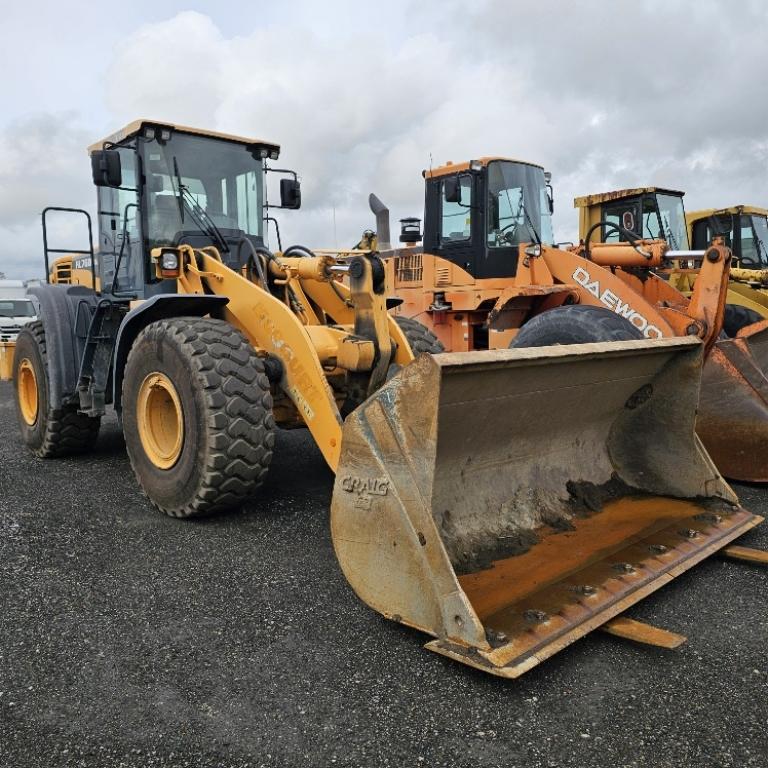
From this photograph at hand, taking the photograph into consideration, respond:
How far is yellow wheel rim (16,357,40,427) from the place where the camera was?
667 centimetres

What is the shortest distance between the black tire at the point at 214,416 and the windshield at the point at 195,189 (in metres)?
1.19

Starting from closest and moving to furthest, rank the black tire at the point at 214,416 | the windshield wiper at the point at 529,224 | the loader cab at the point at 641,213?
1. the black tire at the point at 214,416
2. the windshield wiper at the point at 529,224
3. the loader cab at the point at 641,213

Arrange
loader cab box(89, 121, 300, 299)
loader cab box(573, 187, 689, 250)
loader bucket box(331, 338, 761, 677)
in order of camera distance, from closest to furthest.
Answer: loader bucket box(331, 338, 761, 677)
loader cab box(89, 121, 300, 299)
loader cab box(573, 187, 689, 250)

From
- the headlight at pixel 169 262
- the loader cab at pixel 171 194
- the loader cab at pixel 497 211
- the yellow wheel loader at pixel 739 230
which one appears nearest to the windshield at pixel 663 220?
the yellow wheel loader at pixel 739 230

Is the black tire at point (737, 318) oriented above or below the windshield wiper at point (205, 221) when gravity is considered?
below

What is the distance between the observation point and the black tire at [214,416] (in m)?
4.04

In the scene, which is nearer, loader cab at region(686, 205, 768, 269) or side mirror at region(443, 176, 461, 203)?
side mirror at region(443, 176, 461, 203)

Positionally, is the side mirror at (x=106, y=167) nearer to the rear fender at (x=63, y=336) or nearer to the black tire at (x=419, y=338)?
the rear fender at (x=63, y=336)

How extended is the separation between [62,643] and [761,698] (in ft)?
8.62

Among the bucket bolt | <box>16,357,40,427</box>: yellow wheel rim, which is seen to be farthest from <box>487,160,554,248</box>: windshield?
the bucket bolt

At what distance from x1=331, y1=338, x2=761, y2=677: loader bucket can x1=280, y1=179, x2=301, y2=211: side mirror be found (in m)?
3.15

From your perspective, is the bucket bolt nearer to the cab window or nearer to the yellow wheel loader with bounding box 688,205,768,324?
the cab window

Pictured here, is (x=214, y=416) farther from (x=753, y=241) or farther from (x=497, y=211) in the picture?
(x=753, y=241)

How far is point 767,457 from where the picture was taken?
4961mm
